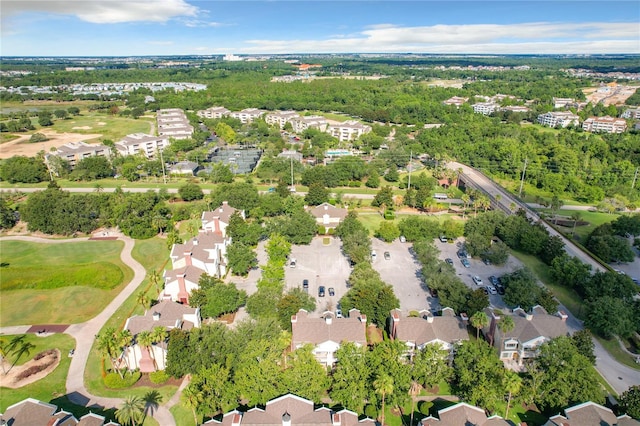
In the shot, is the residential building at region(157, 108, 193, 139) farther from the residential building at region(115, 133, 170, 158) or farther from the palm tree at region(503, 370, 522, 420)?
the palm tree at region(503, 370, 522, 420)

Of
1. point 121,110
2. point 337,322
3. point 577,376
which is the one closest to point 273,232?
point 337,322

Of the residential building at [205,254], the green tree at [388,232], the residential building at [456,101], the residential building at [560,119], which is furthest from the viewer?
the residential building at [456,101]

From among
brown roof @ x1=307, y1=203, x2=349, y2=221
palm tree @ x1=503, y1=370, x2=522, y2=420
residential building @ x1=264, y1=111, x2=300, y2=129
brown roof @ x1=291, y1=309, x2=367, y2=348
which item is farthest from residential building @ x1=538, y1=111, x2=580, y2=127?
palm tree @ x1=503, y1=370, x2=522, y2=420

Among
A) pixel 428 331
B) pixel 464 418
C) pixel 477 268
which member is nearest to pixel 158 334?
pixel 428 331

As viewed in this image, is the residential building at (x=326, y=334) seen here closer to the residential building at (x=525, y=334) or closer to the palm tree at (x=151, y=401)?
the palm tree at (x=151, y=401)

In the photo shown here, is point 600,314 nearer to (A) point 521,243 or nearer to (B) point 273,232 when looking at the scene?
(A) point 521,243

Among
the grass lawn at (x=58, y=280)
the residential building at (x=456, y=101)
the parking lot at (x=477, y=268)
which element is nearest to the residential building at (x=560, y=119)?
the residential building at (x=456, y=101)
